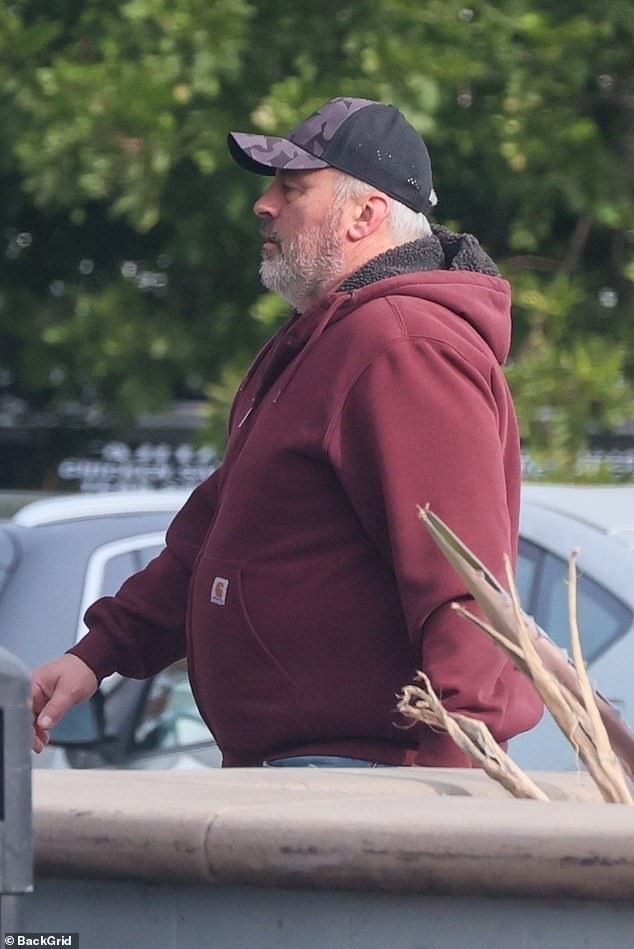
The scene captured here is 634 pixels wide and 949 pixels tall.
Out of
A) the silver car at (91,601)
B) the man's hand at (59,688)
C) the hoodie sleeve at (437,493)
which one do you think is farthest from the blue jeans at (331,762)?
the silver car at (91,601)

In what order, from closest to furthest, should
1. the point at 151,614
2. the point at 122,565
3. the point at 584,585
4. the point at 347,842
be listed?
1. the point at 347,842
2. the point at 151,614
3. the point at 584,585
4. the point at 122,565

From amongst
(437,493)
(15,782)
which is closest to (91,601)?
(437,493)

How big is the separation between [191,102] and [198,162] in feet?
0.71

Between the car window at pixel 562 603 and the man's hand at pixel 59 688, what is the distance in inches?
56.3

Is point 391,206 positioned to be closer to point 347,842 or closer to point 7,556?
point 347,842

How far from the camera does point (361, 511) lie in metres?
2.47

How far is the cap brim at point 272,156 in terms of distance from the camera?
2.78 m

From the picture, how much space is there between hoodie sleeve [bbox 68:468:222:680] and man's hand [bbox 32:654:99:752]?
0.08 feet

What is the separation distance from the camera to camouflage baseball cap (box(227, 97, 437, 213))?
278 centimetres

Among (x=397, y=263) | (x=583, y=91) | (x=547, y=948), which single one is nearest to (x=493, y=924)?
(x=547, y=948)

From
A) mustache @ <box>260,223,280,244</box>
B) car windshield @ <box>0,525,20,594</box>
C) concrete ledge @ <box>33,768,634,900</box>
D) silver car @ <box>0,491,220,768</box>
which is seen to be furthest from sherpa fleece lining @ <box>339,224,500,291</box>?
car windshield @ <box>0,525,20,594</box>

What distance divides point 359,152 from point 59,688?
3.03ft

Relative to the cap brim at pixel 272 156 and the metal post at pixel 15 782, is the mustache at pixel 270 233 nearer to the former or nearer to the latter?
the cap brim at pixel 272 156

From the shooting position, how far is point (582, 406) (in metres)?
6.30
